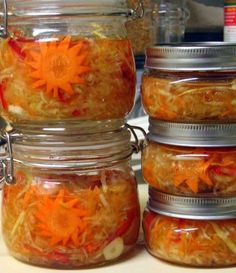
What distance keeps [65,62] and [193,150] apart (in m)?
0.14

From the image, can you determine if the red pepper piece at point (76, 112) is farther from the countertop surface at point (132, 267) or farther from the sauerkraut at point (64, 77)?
the countertop surface at point (132, 267)

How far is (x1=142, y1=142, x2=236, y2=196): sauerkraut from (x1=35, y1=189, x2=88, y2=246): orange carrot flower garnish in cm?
8

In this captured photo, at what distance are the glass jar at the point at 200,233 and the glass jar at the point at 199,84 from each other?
8 cm

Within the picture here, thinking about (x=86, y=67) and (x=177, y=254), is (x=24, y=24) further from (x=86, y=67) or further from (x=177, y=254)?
(x=177, y=254)

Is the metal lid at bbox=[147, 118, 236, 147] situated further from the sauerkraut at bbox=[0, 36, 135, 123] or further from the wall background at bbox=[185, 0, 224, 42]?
the wall background at bbox=[185, 0, 224, 42]

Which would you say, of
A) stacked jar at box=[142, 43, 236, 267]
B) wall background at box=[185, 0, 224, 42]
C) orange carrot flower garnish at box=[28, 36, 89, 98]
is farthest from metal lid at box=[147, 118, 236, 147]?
wall background at box=[185, 0, 224, 42]

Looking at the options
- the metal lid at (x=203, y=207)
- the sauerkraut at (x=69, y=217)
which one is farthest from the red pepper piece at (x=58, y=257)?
the metal lid at (x=203, y=207)

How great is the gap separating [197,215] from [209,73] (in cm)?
13

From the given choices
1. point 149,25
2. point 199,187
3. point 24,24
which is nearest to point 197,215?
point 199,187

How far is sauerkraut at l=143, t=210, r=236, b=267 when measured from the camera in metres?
0.63

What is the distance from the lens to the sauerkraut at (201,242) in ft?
2.06

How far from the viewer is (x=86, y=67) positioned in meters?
0.61

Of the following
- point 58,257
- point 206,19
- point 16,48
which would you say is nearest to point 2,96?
point 16,48

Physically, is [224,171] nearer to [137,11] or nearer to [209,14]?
[137,11]
